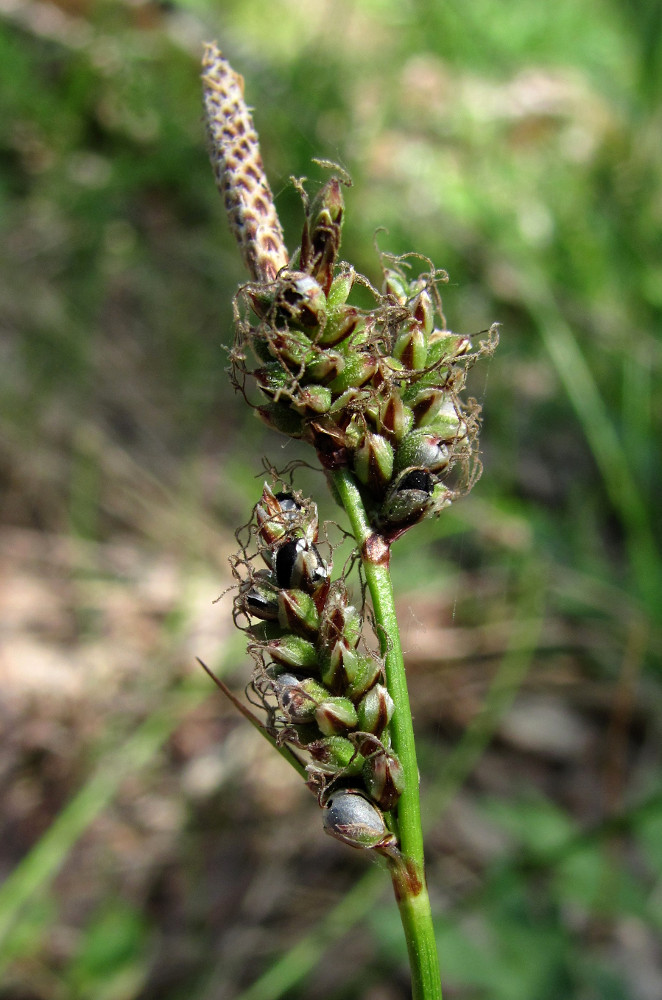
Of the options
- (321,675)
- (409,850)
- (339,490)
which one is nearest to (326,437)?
(339,490)

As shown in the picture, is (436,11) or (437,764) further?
(436,11)

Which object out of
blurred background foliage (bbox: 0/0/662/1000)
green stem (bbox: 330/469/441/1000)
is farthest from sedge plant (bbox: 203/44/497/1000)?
blurred background foliage (bbox: 0/0/662/1000)

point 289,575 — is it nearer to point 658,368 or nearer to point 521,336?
point 658,368

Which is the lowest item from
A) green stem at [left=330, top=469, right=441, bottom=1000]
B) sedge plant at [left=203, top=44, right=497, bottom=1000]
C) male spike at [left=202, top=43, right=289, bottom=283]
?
green stem at [left=330, top=469, right=441, bottom=1000]

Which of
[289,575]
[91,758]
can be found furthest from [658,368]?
[289,575]

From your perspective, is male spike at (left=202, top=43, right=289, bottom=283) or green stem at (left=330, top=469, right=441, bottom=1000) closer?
green stem at (left=330, top=469, right=441, bottom=1000)

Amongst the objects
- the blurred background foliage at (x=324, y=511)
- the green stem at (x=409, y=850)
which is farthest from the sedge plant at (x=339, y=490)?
the blurred background foliage at (x=324, y=511)

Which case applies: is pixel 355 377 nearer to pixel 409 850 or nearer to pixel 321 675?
pixel 321 675

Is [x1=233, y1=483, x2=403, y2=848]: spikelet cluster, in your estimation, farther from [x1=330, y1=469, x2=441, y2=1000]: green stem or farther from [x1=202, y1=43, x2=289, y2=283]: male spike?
[x1=202, y1=43, x2=289, y2=283]: male spike
